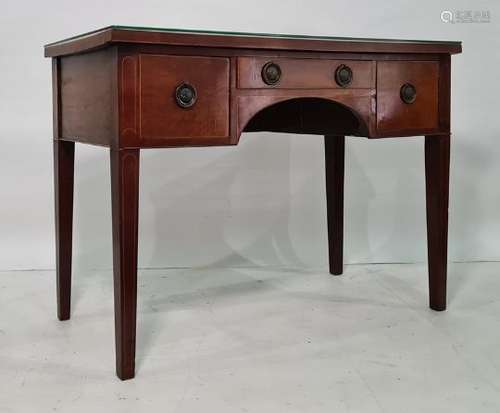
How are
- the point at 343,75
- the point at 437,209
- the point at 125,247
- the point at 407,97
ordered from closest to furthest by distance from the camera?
1. the point at 125,247
2. the point at 343,75
3. the point at 407,97
4. the point at 437,209

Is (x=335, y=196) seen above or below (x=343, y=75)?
below

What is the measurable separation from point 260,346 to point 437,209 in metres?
0.68

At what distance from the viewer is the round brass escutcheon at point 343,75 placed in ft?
6.34

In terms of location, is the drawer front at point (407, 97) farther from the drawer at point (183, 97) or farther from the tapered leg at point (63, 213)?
the tapered leg at point (63, 213)

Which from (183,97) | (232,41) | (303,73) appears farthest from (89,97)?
(303,73)

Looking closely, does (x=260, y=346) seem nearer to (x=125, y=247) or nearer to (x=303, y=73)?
(x=125, y=247)

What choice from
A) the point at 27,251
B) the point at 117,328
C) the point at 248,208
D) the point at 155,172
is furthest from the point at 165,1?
the point at 117,328

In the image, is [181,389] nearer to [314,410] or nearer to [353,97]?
[314,410]

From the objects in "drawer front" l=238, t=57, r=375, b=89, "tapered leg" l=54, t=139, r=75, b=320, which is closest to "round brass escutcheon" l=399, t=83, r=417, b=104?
"drawer front" l=238, t=57, r=375, b=89

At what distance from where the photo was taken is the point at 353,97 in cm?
197

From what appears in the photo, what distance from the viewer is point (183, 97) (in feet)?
5.66

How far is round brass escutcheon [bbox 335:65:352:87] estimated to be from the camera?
193cm

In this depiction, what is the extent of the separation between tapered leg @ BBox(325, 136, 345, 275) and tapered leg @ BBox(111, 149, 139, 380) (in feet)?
3.45

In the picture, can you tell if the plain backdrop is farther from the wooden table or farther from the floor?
the wooden table
